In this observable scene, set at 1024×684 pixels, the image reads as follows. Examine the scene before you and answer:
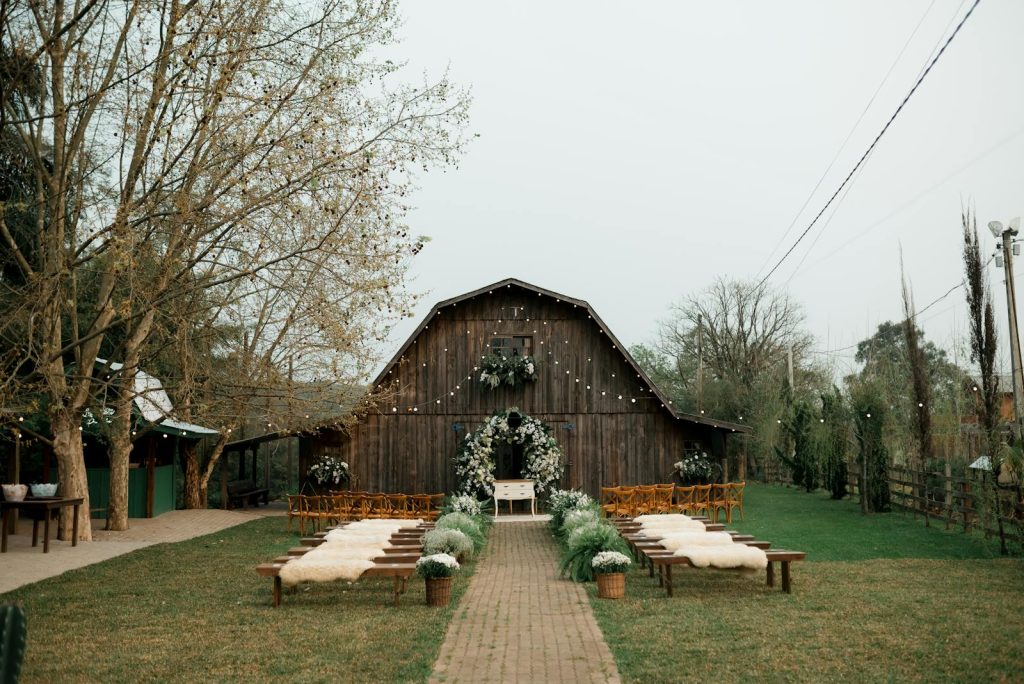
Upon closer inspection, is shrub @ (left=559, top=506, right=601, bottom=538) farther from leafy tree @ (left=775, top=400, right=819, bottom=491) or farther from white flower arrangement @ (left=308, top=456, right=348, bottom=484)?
leafy tree @ (left=775, top=400, right=819, bottom=491)

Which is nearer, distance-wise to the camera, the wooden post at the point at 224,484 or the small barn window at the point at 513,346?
the small barn window at the point at 513,346

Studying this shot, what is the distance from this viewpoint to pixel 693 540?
1175 cm

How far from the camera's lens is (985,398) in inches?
574

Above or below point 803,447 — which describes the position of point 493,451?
below

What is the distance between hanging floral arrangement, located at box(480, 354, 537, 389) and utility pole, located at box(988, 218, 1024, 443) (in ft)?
37.2

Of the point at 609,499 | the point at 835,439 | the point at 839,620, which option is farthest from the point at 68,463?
the point at 835,439

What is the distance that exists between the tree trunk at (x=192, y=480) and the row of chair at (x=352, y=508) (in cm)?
635

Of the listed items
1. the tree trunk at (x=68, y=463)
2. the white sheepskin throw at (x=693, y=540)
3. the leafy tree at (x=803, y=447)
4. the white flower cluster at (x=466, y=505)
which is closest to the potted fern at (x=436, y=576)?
the white sheepskin throw at (x=693, y=540)

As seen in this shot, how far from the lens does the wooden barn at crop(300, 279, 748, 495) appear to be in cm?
2369

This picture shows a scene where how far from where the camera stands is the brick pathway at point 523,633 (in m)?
7.21

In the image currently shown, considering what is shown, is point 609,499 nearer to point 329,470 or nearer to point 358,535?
point 329,470

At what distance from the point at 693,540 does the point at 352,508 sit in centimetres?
989

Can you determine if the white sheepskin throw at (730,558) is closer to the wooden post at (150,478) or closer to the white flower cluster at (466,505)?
the white flower cluster at (466,505)

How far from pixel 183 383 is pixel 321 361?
4295 mm
